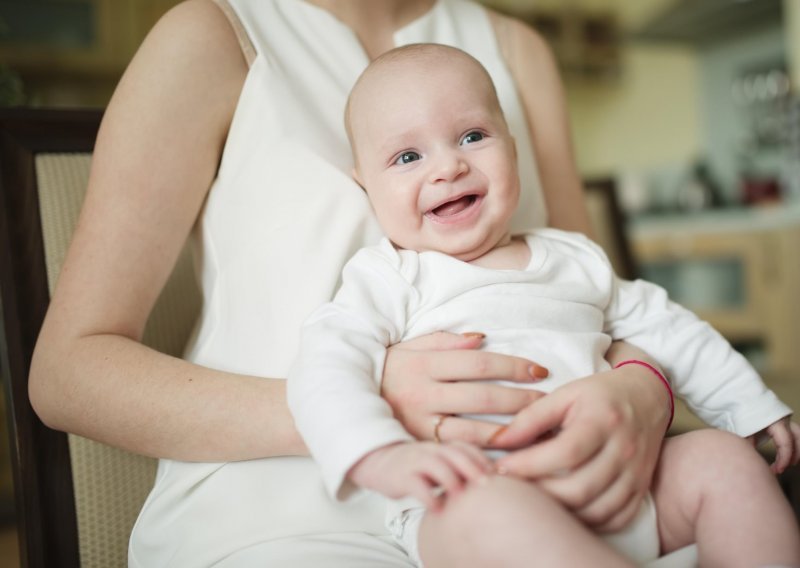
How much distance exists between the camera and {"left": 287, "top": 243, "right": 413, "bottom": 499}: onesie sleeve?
2.19 feet

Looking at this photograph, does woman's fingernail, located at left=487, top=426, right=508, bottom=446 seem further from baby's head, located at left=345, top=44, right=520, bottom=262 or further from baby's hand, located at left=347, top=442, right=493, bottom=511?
baby's head, located at left=345, top=44, right=520, bottom=262

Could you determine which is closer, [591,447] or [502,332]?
[591,447]

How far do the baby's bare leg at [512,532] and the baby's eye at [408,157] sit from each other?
1.40 feet

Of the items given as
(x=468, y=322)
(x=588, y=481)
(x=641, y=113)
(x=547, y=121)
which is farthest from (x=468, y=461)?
(x=641, y=113)

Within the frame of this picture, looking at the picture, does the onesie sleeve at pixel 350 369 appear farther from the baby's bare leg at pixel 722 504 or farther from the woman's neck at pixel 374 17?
the woman's neck at pixel 374 17

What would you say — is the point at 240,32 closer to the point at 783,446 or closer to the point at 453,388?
the point at 453,388

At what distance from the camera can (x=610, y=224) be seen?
1.83 meters

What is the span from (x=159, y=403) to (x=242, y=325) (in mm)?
147

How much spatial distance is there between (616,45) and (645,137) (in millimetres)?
635

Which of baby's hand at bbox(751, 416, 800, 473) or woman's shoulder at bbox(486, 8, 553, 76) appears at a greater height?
woman's shoulder at bbox(486, 8, 553, 76)

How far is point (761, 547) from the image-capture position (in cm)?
67

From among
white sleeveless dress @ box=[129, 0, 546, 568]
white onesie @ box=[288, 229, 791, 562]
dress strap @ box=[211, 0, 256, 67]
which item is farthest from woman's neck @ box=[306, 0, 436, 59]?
white onesie @ box=[288, 229, 791, 562]

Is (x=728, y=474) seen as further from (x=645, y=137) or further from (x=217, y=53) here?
(x=645, y=137)

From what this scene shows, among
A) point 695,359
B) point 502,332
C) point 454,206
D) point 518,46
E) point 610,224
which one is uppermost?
point 518,46
